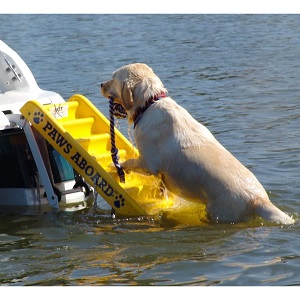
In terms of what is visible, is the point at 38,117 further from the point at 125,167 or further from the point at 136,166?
the point at 136,166

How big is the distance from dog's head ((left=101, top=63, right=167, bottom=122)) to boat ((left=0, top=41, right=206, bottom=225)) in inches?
11.8

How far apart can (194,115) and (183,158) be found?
489 cm

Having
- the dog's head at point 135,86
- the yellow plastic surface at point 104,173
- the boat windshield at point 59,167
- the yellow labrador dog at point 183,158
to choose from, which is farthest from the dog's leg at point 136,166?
the boat windshield at point 59,167

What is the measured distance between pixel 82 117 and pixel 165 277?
3.01 m

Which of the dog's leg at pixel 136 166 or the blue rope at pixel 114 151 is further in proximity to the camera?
the blue rope at pixel 114 151

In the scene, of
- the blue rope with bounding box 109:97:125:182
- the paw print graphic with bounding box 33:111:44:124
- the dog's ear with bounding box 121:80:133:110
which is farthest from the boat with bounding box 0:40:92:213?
the dog's ear with bounding box 121:80:133:110

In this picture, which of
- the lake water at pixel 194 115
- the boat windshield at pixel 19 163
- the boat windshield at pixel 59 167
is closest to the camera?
the lake water at pixel 194 115

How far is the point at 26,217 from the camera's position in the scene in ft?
28.1

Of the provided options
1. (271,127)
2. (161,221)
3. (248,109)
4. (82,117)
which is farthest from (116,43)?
(161,221)

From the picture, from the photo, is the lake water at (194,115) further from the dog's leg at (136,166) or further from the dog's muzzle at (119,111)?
the dog's muzzle at (119,111)

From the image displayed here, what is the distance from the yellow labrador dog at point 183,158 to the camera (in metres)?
7.62

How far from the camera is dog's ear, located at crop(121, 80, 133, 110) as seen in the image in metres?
8.02

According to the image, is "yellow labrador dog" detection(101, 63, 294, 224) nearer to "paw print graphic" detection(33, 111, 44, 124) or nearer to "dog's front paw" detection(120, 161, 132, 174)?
"dog's front paw" detection(120, 161, 132, 174)

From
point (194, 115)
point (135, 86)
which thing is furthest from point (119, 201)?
point (194, 115)
